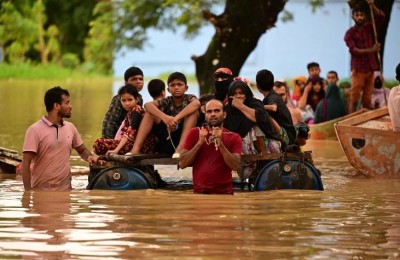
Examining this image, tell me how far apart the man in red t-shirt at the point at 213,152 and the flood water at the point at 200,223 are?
15 cm

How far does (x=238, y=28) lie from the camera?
26000mm

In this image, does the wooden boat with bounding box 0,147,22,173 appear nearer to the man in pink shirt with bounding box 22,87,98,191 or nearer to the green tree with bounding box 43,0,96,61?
the man in pink shirt with bounding box 22,87,98,191

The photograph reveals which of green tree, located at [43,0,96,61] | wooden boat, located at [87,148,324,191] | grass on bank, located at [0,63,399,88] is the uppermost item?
green tree, located at [43,0,96,61]

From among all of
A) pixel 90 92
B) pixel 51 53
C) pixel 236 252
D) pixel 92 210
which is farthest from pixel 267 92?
pixel 51 53

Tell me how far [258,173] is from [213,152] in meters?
1.16

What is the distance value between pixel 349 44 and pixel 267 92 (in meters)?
7.44

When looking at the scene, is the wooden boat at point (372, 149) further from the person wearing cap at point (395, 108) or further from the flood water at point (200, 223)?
the flood water at point (200, 223)

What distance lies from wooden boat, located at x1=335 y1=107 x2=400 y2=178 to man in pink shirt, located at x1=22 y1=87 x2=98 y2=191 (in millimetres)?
3971

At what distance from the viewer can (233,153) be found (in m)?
12.3

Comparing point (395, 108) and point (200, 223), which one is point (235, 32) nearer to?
point (395, 108)

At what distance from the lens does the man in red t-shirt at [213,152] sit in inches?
482

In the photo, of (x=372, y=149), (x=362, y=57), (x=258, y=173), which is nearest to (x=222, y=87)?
(x=258, y=173)

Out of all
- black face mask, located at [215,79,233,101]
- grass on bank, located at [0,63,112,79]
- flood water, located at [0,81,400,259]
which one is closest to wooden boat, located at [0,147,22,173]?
flood water, located at [0,81,400,259]

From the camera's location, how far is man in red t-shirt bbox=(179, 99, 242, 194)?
12.2 m
